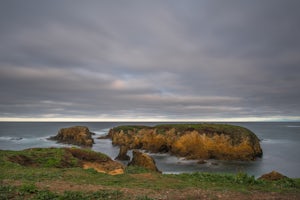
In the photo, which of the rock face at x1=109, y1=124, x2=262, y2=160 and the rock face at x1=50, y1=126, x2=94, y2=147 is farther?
the rock face at x1=50, y1=126, x2=94, y2=147

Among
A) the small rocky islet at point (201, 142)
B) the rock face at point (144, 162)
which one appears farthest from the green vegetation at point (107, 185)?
the small rocky islet at point (201, 142)

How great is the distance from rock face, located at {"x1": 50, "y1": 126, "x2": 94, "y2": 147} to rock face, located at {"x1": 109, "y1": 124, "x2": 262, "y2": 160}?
820 inches

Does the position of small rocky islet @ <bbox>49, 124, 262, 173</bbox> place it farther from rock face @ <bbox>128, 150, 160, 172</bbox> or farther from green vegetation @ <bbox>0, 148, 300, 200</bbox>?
green vegetation @ <bbox>0, 148, 300, 200</bbox>

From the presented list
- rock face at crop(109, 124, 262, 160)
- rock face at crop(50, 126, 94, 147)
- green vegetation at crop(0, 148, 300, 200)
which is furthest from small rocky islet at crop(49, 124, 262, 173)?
green vegetation at crop(0, 148, 300, 200)

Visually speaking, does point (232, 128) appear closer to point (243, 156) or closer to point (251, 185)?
point (243, 156)

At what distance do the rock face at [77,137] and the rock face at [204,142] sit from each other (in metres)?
20.8

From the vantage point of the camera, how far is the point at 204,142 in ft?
178

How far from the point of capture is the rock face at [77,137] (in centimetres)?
7448

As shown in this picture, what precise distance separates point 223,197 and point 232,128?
52.3 m

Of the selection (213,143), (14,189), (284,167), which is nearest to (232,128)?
(213,143)

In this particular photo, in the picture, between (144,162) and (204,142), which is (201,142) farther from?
(144,162)

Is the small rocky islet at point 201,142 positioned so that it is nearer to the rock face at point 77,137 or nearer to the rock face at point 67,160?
the rock face at point 77,137

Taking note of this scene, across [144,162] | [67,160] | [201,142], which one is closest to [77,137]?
[201,142]

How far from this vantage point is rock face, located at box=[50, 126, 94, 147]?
7448cm
